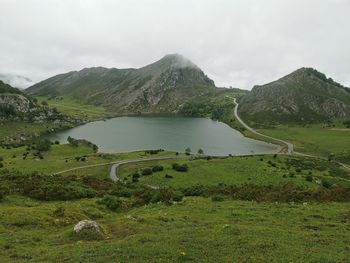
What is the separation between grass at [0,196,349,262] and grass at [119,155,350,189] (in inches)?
1686

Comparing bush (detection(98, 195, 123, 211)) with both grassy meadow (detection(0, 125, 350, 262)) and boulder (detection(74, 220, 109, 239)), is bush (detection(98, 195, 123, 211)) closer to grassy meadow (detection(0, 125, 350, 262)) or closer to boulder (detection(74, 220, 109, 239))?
grassy meadow (detection(0, 125, 350, 262))

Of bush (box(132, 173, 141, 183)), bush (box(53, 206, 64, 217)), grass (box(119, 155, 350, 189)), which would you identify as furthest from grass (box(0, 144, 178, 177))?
bush (box(53, 206, 64, 217))

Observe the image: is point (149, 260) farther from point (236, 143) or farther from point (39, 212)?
point (236, 143)

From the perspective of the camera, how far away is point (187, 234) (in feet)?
97.4

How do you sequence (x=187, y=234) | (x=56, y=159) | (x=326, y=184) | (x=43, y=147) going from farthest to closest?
(x=43, y=147), (x=56, y=159), (x=326, y=184), (x=187, y=234)

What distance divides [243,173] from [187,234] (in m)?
72.4

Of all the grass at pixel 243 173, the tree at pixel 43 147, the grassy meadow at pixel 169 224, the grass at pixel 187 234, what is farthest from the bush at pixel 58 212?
the tree at pixel 43 147

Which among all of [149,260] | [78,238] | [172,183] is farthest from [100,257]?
[172,183]

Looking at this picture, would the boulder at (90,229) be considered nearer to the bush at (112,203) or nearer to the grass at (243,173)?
the bush at (112,203)

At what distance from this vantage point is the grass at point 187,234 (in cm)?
2450

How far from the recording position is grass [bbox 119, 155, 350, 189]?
89188 millimetres

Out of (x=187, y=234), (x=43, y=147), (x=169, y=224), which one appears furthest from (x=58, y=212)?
(x=43, y=147)

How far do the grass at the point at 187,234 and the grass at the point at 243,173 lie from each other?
42.8 meters

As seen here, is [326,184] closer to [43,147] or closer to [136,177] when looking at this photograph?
[136,177]
